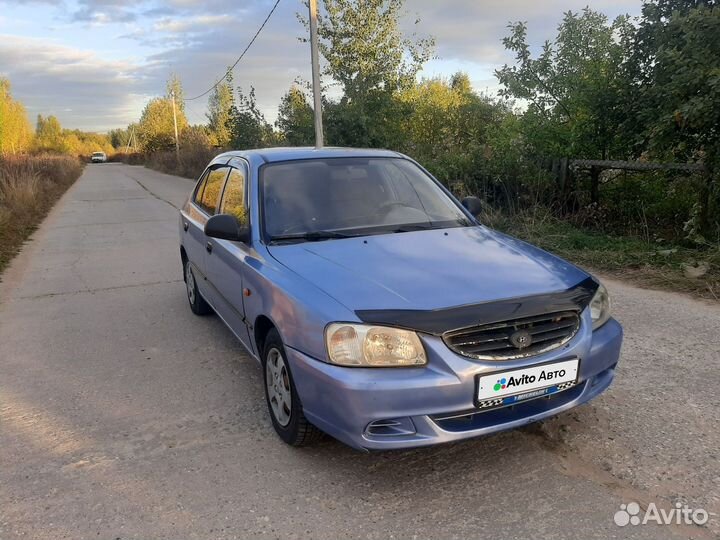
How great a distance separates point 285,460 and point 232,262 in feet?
4.74

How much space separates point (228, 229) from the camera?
353cm

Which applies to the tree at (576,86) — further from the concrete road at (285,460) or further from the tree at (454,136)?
the concrete road at (285,460)

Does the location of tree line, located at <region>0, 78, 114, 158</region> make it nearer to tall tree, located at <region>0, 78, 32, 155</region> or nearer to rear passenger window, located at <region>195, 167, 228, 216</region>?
tall tree, located at <region>0, 78, 32, 155</region>

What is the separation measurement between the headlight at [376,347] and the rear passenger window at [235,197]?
1531 mm

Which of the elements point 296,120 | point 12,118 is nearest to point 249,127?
point 296,120

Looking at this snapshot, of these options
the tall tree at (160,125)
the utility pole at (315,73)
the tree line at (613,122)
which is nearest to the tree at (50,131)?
the tall tree at (160,125)

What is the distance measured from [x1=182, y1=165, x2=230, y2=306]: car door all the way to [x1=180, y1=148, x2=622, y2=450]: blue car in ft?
2.88

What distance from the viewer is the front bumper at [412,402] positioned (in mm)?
2404

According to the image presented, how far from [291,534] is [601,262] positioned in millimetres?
5717

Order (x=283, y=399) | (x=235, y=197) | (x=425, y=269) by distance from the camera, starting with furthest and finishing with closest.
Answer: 1. (x=235, y=197)
2. (x=283, y=399)
3. (x=425, y=269)

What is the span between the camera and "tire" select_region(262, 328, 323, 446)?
2.88 meters

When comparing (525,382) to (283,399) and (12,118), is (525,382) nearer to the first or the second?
(283,399)

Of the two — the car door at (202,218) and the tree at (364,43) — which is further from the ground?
the tree at (364,43)

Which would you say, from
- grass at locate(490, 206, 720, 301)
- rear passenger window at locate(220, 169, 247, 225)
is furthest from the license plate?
grass at locate(490, 206, 720, 301)
